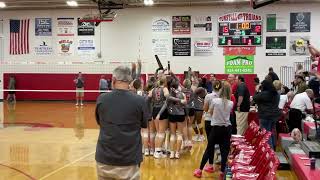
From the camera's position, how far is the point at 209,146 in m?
7.83

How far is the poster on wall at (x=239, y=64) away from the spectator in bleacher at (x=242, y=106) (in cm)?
1227

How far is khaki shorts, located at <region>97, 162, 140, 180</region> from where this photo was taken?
431 centimetres

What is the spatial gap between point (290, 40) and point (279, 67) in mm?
1554

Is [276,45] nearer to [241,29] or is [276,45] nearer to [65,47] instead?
[241,29]

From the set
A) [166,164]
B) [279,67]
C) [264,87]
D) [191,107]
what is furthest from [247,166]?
[279,67]

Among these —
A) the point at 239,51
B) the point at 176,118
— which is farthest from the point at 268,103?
the point at 239,51

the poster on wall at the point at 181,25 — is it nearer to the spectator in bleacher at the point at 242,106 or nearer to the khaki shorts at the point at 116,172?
the spectator in bleacher at the point at 242,106

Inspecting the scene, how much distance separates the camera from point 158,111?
9.60 metres

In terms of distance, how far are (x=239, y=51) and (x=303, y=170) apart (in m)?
17.2

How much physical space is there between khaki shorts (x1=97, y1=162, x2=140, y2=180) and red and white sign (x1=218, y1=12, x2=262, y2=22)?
20387mm

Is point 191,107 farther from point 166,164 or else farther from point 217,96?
point 217,96

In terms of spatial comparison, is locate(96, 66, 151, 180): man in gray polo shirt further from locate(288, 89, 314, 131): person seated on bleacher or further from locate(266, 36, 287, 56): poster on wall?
locate(266, 36, 287, 56): poster on wall

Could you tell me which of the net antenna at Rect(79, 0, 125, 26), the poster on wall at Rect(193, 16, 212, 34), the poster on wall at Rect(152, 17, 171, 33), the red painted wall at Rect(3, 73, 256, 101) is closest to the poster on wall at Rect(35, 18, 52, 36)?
the red painted wall at Rect(3, 73, 256, 101)

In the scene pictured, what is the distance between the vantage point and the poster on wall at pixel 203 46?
2427 cm
